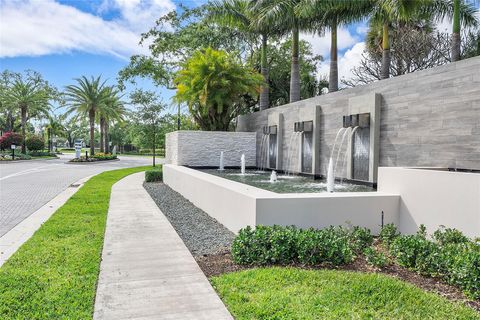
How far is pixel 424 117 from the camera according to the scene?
816 cm

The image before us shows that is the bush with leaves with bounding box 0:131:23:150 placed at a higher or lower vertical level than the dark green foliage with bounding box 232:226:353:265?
higher

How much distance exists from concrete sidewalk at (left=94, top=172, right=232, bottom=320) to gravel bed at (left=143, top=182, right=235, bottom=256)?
25cm

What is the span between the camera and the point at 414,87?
8492 mm

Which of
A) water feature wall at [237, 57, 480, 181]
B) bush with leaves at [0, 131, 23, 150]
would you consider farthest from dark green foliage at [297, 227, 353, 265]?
bush with leaves at [0, 131, 23, 150]

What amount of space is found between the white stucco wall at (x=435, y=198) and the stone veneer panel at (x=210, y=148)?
1063 centimetres

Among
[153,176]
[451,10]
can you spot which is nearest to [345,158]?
[451,10]

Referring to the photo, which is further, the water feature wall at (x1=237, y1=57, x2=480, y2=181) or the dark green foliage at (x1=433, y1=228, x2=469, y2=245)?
the water feature wall at (x1=237, y1=57, x2=480, y2=181)

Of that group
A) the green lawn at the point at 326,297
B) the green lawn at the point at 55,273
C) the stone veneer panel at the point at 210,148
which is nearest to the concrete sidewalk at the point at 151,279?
the green lawn at the point at 55,273

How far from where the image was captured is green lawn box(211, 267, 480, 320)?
3555 mm

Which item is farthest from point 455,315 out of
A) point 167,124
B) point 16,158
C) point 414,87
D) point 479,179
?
point 16,158

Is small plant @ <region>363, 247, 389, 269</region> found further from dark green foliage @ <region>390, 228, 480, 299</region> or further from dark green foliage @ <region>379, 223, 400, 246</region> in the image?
dark green foliage @ <region>379, 223, 400, 246</region>

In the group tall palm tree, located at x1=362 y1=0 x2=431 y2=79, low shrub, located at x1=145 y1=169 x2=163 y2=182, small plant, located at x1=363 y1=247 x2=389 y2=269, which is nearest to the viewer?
small plant, located at x1=363 y1=247 x2=389 y2=269

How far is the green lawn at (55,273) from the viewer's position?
12.1ft

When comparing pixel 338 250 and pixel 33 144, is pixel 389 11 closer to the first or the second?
pixel 338 250
